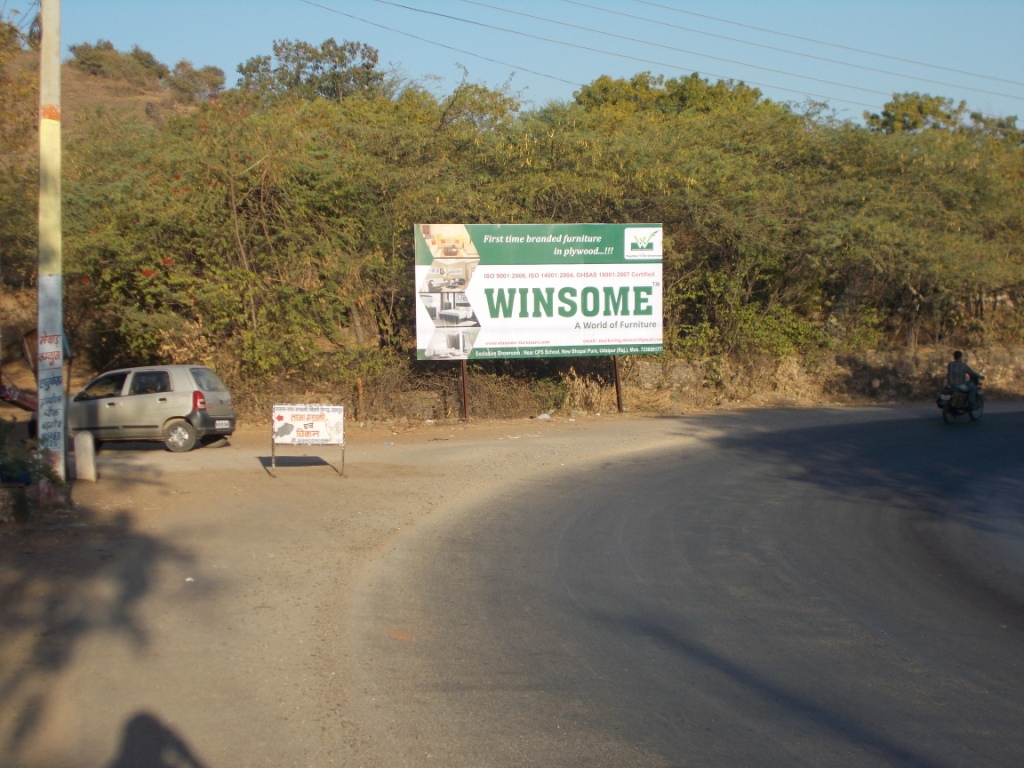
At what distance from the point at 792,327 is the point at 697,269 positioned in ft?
12.7

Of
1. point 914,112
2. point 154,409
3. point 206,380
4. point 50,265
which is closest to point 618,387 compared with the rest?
point 206,380

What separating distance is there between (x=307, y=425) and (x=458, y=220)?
958cm

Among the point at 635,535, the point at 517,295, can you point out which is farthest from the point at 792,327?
the point at 635,535

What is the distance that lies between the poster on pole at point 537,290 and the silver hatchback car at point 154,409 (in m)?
5.26

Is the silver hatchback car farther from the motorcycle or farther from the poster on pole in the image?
the motorcycle

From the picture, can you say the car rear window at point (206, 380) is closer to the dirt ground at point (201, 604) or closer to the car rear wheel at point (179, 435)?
the car rear wheel at point (179, 435)

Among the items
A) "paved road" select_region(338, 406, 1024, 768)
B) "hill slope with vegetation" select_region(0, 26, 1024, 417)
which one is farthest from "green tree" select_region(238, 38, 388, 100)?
"paved road" select_region(338, 406, 1024, 768)

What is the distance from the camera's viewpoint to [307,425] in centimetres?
1375

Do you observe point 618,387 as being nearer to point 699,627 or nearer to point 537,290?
point 537,290

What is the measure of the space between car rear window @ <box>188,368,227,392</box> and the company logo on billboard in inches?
390

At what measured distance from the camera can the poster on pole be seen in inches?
820

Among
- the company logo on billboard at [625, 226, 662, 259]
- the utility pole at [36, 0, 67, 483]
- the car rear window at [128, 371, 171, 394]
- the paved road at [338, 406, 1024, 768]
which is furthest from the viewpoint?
the company logo on billboard at [625, 226, 662, 259]

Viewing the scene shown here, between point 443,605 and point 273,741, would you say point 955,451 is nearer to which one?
point 443,605

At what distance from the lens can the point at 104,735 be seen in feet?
17.3
